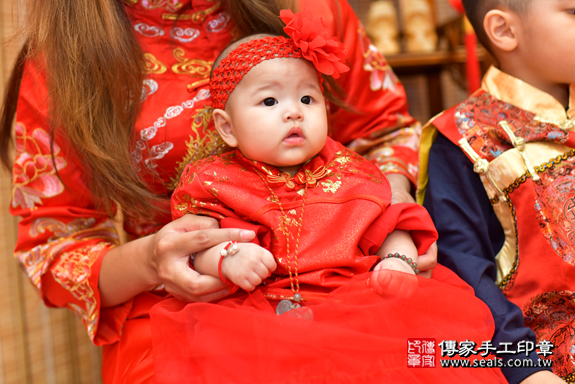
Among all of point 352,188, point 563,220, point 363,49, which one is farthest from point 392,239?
point 363,49

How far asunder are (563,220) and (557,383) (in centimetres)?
29

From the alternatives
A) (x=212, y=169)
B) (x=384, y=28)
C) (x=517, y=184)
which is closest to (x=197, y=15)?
(x=212, y=169)

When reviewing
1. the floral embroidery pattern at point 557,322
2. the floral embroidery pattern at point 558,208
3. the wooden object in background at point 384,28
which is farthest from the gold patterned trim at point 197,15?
the wooden object in background at point 384,28

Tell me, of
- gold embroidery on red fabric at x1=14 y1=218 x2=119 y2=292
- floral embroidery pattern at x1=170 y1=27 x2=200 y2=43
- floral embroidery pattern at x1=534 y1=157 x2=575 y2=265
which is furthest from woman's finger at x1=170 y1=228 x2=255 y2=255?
floral embroidery pattern at x1=534 y1=157 x2=575 y2=265

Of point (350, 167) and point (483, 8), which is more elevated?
point (483, 8)

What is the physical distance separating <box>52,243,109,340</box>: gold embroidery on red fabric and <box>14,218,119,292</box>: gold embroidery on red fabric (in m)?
0.02

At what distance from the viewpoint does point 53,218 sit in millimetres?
1100

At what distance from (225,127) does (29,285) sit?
1.01m

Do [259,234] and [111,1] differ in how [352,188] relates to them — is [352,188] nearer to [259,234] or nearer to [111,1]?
[259,234]

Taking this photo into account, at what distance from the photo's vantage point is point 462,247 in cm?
106

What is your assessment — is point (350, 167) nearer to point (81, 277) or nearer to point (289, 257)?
point (289, 257)

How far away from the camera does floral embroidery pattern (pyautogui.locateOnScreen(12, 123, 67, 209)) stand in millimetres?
1081

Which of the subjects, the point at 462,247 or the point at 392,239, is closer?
the point at 392,239

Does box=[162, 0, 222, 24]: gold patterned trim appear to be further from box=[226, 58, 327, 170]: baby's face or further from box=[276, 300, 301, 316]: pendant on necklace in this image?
box=[276, 300, 301, 316]: pendant on necklace
